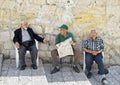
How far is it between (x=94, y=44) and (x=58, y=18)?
3.66 ft

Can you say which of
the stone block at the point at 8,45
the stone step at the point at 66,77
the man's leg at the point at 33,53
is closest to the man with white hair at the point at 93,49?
the stone step at the point at 66,77

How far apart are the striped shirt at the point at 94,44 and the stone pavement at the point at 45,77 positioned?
0.63m

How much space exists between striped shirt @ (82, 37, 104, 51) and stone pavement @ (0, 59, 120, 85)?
0.63 metres

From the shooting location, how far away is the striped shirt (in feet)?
23.0

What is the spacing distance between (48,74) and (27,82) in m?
0.90

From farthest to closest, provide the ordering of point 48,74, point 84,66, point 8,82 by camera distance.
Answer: point 84,66
point 48,74
point 8,82

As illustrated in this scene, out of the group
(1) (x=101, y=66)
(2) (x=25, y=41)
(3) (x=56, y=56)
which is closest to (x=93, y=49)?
(1) (x=101, y=66)

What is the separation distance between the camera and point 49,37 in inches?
295

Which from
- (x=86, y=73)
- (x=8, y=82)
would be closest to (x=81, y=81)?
(x=86, y=73)

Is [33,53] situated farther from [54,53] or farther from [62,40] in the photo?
[62,40]

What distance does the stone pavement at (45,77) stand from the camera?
5953mm

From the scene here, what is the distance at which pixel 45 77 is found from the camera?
241 inches

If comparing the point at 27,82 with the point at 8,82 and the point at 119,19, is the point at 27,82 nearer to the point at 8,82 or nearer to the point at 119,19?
the point at 8,82

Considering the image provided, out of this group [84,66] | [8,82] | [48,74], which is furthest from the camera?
[84,66]
